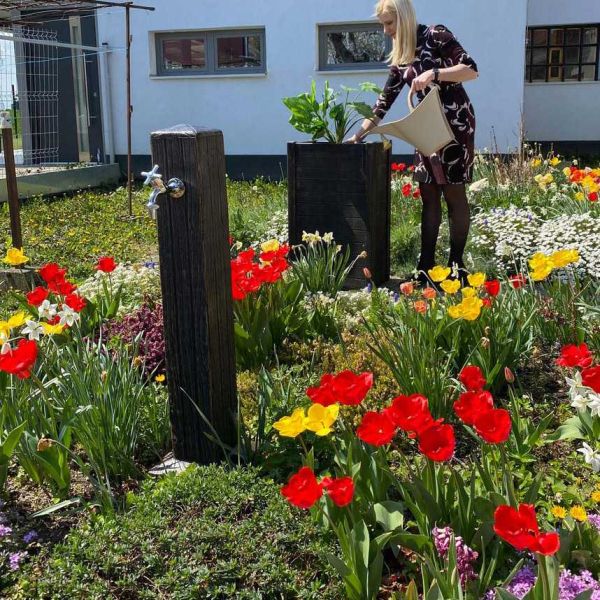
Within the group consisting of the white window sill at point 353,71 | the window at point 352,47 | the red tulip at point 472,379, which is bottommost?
the red tulip at point 472,379

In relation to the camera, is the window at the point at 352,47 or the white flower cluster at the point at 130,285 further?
the window at the point at 352,47

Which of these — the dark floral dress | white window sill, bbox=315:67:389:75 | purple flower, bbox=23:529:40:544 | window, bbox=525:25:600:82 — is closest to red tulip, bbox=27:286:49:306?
purple flower, bbox=23:529:40:544

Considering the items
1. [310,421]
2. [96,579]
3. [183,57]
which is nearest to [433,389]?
[310,421]

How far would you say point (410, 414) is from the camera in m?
1.79

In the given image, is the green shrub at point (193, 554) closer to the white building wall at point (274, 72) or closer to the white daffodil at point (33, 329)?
the white daffodil at point (33, 329)

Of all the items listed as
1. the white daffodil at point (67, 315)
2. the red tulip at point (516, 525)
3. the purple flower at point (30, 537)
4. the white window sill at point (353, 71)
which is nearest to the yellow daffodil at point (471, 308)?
the red tulip at point (516, 525)

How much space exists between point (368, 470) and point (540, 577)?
23.2 inches

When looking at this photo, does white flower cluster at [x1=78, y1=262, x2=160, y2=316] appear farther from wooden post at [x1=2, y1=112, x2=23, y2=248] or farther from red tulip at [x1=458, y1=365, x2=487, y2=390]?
red tulip at [x1=458, y1=365, x2=487, y2=390]

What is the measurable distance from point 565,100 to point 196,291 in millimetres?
12988

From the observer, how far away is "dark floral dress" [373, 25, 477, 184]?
4.54 meters

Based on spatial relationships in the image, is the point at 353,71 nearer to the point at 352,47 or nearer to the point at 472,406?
the point at 352,47

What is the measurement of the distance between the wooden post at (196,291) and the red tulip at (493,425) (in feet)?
3.35

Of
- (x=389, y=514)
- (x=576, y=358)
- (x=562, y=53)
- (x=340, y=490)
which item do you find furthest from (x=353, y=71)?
(x=340, y=490)

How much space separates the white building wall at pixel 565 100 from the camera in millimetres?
13586
